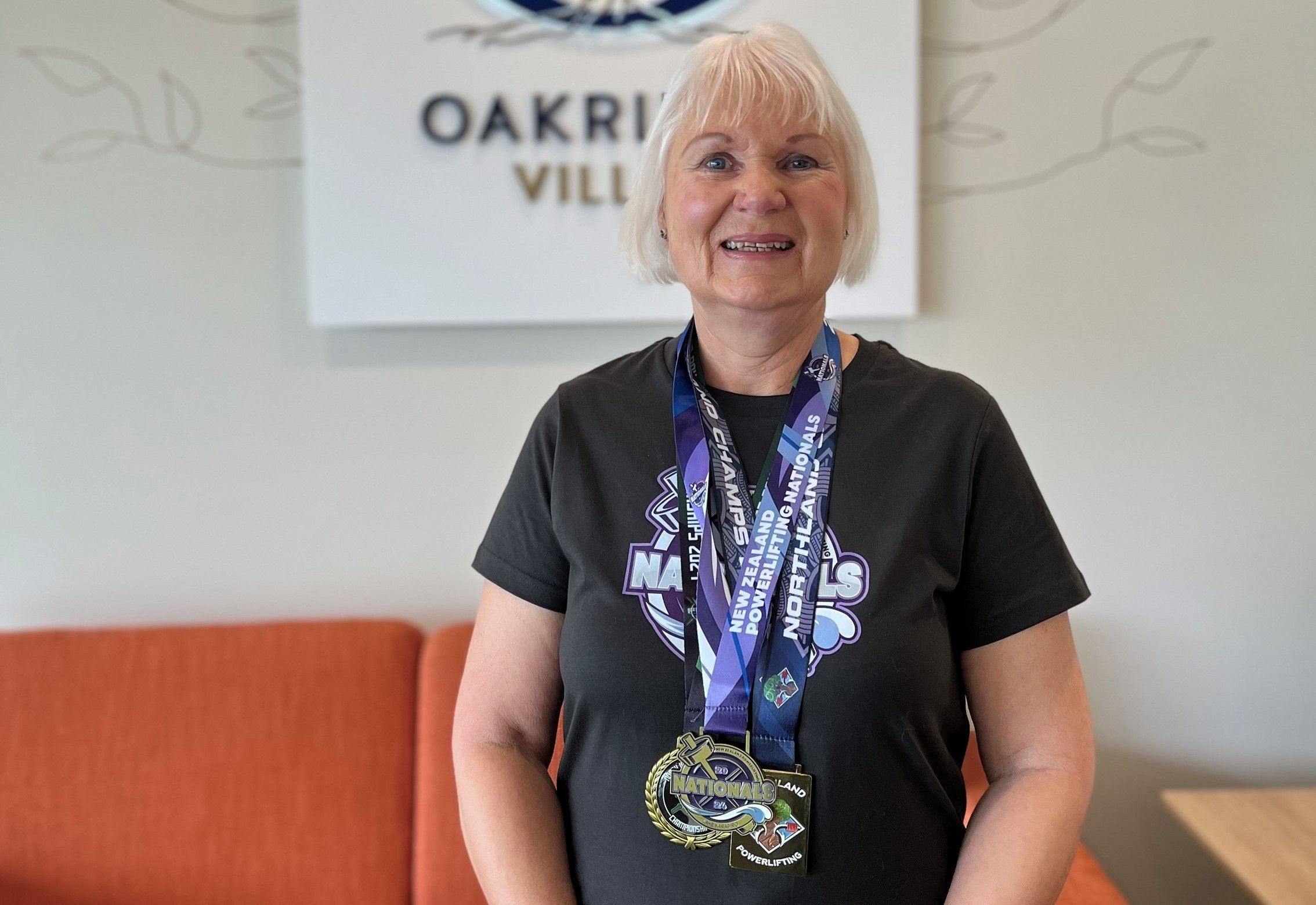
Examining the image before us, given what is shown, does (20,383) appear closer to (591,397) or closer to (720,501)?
(591,397)

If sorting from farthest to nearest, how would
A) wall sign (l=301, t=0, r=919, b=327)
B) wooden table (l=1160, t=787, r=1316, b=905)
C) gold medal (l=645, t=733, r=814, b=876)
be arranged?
wall sign (l=301, t=0, r=919, b=327), wooden table (l=1160, t=787, r=1316, b=905), gold medal (l=645, t=733, r=814, b=876)

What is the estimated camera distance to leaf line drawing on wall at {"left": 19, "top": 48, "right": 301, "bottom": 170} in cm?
208

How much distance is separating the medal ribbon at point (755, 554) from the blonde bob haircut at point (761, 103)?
183mm

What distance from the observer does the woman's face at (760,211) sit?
1127mm

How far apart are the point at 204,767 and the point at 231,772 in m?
0.05

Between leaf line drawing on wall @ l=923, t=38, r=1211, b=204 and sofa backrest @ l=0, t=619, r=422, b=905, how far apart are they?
5.05 ft

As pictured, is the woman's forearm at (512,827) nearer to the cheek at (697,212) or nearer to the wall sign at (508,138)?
the cheek at (697,212)

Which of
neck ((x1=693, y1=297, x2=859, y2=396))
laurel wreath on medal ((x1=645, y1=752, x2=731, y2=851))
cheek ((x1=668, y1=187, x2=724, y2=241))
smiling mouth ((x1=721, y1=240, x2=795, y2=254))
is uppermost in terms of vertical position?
cheek ((x1=668, y1=187, x2=724, y2=241))

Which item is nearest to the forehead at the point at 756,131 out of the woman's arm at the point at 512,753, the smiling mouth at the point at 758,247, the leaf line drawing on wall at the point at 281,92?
the smiling mouth at the point at 758,247

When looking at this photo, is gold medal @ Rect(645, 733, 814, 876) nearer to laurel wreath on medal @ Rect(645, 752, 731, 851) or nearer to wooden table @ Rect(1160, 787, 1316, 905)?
laurel wreath on medal @ Rect(645, 752, 731, 851)

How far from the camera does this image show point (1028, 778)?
3.66ft

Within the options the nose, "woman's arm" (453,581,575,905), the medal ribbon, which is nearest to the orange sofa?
"woman's arm" (453,581,575,905)

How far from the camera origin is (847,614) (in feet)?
3.48

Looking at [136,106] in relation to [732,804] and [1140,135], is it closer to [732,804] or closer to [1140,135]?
[732,804]
